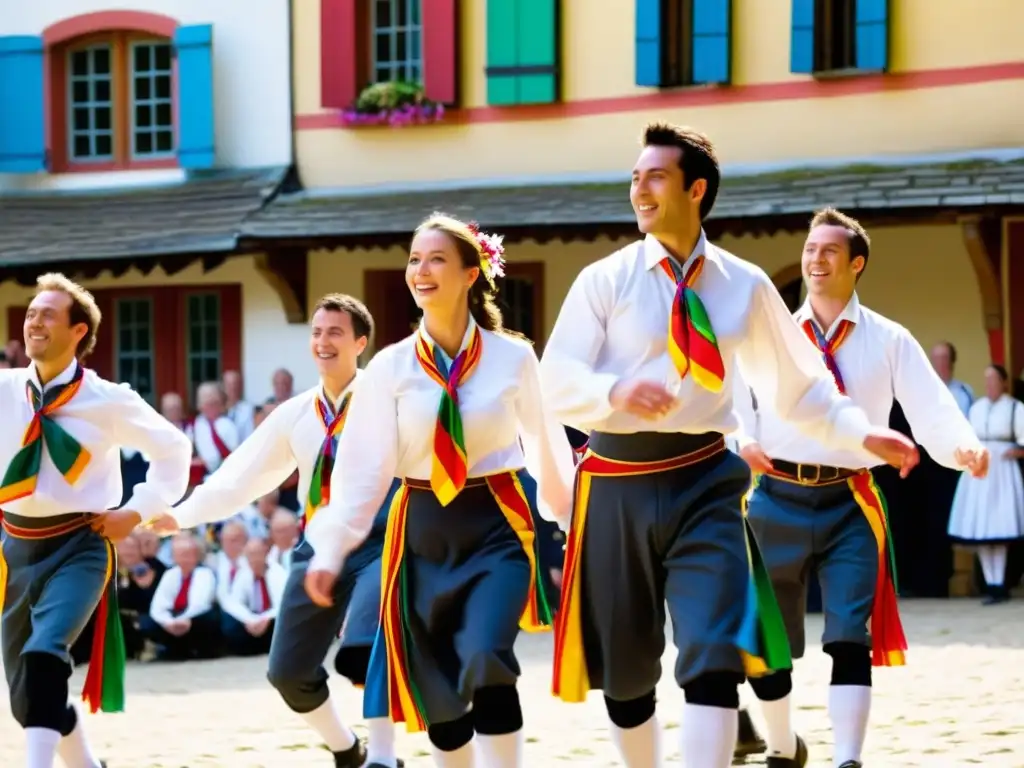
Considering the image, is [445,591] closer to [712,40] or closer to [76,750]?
[76,750]

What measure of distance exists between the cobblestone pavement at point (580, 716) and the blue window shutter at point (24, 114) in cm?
806

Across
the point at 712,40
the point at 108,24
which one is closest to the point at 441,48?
the point at 712,40

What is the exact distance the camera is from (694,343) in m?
6.74

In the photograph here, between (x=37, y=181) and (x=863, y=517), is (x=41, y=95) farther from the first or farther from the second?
(x=863, y=517)

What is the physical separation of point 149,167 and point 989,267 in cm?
831

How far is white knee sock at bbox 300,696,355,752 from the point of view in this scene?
9070 millimetres

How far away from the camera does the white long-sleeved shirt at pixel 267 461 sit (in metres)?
9.11

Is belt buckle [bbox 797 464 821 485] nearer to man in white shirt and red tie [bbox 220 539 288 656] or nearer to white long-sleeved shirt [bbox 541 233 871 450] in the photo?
white long-sleeved shirt [bbox 541 233 871 450]

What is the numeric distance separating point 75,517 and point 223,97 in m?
13.3

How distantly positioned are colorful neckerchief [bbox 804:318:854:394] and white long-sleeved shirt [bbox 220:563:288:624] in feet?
24.3

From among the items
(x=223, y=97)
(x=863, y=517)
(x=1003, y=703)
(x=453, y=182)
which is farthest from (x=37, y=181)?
(x=863, y=517)

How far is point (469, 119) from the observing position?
66.7 feet

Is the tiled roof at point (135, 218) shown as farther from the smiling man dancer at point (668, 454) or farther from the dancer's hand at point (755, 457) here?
the smiling man dancer at point (668, 454)

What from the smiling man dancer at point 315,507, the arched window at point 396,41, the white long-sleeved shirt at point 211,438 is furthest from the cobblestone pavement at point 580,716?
the arched window at point 396,41
